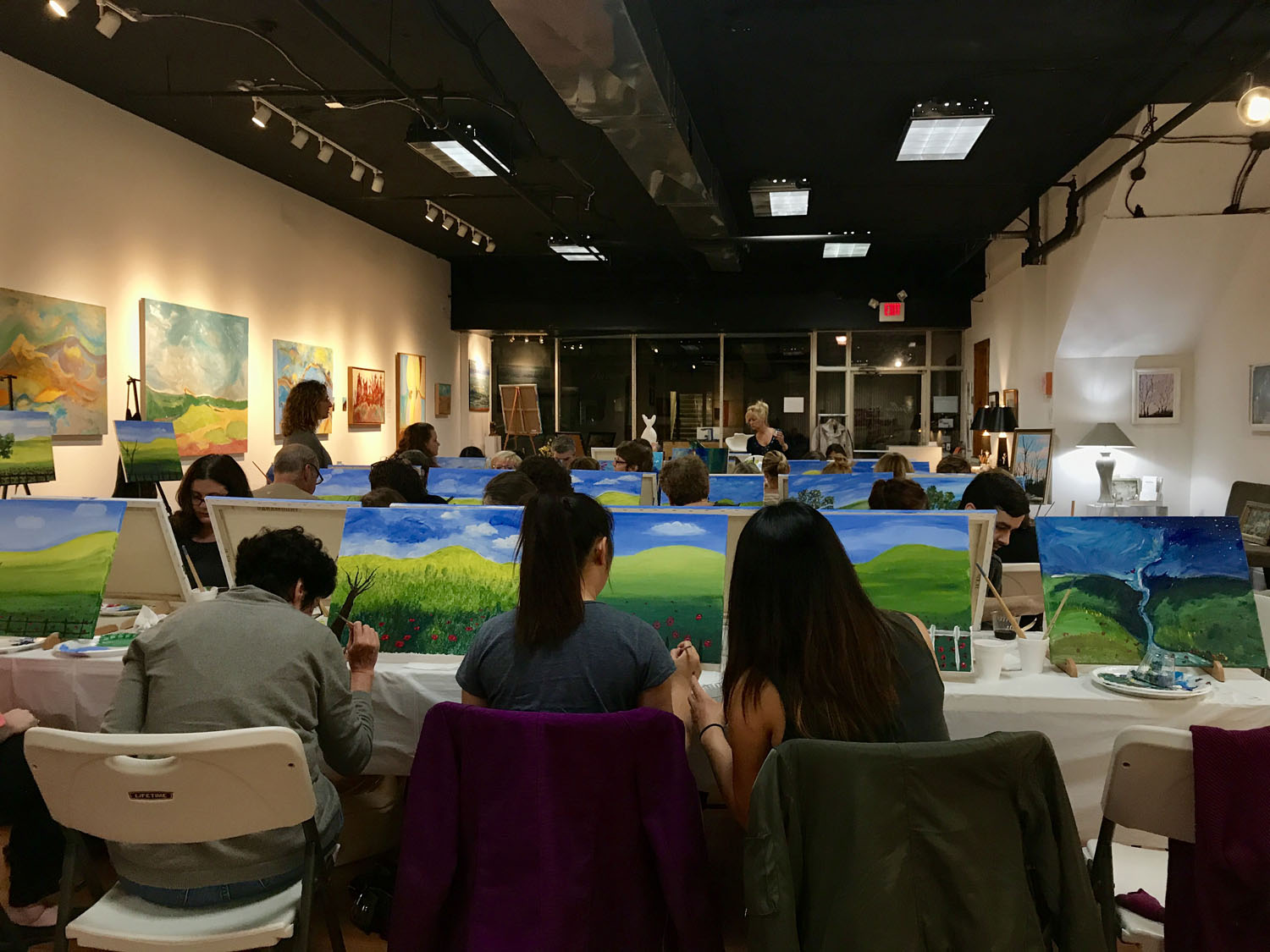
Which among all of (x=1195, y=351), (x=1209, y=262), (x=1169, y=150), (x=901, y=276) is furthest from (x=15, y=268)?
(x=901, y=276)

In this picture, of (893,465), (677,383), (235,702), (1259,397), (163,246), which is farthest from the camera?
(677,383)

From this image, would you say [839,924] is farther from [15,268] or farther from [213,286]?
[213,286]

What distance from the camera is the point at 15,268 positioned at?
5867 millimetres

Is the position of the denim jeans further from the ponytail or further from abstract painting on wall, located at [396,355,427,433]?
abstract painting on wall, located at [396,355,427,433]

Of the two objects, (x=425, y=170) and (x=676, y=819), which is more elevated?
(x=425, y=170)

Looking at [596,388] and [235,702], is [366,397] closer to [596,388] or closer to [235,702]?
[596,388]

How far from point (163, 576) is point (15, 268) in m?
3.85

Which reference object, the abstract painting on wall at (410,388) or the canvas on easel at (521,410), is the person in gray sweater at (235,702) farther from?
the canvas on easel at (521,410)

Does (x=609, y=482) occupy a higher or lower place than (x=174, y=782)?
higher

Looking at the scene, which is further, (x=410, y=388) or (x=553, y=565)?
(x=410, y=388)

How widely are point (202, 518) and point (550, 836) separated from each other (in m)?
2.61

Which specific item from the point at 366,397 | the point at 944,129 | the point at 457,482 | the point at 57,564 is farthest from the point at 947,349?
the point at 57,564

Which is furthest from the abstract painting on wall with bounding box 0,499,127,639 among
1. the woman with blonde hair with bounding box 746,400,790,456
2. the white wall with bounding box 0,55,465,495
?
the woman with blonde hair with bounding box 746,400,790,456

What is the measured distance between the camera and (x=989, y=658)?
252 centimetres
